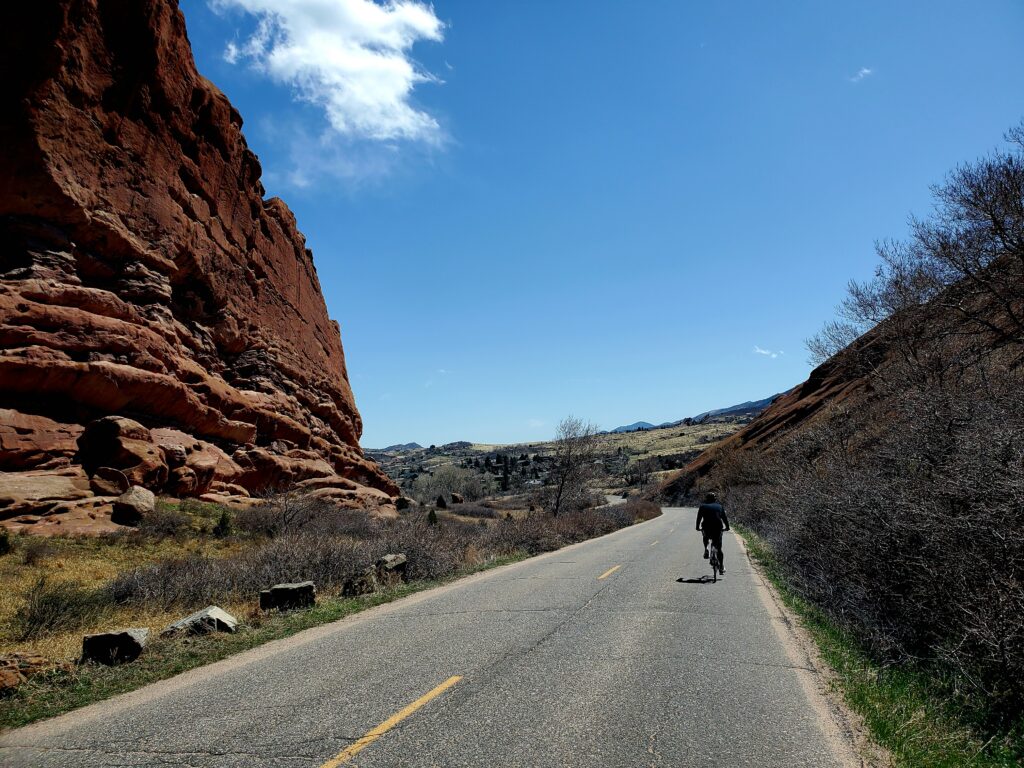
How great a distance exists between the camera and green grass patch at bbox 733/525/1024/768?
397cm

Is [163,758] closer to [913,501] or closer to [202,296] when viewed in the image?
[913,501]

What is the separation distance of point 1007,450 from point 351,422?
41.3 metres

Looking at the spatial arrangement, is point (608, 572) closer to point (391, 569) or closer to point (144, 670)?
point (391, 569)

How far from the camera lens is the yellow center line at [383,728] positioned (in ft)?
12.8

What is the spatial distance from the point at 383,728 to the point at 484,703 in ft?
3.06

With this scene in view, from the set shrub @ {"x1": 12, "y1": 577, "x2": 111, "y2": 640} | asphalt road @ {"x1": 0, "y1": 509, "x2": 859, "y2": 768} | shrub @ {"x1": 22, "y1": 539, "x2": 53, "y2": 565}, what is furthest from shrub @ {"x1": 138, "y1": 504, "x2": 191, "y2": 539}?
asphalt road @ {"x1": 0, "y1": 509, "x2": 859, "y2": 768}

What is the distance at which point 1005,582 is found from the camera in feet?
15.7

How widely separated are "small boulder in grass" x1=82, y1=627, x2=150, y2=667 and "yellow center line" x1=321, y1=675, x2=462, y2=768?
4.14 meters

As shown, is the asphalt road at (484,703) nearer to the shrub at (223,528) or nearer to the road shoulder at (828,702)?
the road shoulder at (828,702)

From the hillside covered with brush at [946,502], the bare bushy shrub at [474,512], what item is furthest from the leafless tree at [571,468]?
the hillside covered with brush at [946,502]

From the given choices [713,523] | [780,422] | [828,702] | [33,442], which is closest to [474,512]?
[33,442]

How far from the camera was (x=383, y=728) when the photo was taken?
14.4ft

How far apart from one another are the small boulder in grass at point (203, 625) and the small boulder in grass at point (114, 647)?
91 centimetres

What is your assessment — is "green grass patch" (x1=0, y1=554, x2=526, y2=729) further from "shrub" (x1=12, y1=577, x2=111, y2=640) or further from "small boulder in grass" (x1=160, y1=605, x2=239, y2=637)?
"shrub" (x1=12, y1=577, x2=111, y2=640)
